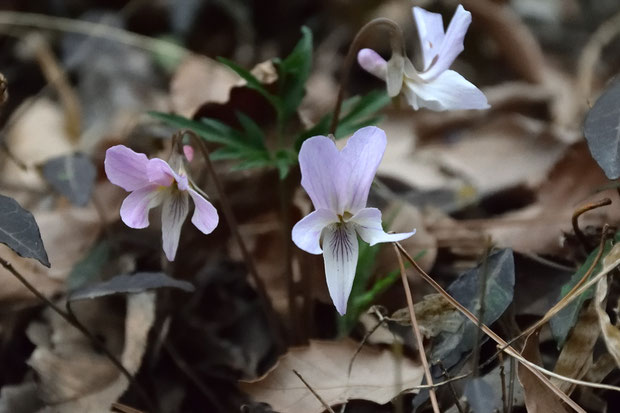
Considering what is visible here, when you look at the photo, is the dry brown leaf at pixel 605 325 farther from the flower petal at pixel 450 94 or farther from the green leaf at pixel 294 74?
the green leaf at pixel 294 74

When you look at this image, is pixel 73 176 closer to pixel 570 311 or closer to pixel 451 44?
pixel 451 44

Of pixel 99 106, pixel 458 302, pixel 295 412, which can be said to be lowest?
pixel 99 106

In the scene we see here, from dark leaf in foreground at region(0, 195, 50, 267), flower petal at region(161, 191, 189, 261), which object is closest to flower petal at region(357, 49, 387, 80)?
flower petal at region(161, 191, 189, 261)

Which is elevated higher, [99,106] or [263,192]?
[263,192]

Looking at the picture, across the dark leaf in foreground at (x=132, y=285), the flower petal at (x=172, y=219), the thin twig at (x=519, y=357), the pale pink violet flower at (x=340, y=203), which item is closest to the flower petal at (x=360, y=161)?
the pale pink violet flower at (x=340, y=203)

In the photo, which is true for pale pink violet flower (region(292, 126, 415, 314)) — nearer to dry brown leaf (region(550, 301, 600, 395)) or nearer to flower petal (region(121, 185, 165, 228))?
flower petal (region(121, 185, 165, 228))

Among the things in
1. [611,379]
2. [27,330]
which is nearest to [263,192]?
[27,330]

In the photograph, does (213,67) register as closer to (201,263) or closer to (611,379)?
(201,263)

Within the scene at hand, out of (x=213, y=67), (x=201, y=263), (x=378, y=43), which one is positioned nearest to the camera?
(x=201, y=263)
